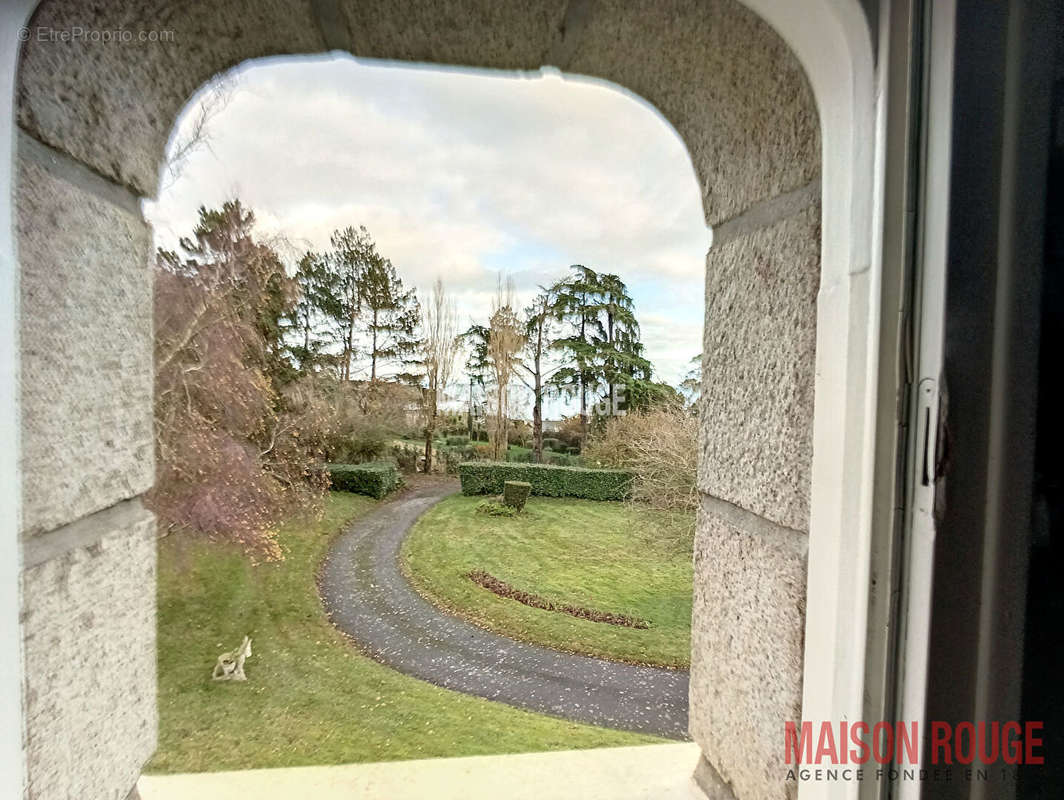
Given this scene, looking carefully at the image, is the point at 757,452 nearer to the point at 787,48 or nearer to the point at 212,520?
the point at 787,48

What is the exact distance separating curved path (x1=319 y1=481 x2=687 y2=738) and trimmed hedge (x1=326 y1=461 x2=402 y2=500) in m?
1.91

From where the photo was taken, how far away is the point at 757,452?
41cm

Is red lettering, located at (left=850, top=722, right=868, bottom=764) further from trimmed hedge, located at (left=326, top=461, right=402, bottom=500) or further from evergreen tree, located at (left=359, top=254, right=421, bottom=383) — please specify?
trimmed hedge, located at (left=326, top=461, right=402, bottom=500)

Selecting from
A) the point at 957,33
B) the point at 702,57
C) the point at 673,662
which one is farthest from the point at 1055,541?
the point at 673,662

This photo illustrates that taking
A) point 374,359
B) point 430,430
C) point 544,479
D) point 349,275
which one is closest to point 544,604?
point 544,479

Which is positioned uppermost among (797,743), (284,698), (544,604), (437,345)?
(437,345)

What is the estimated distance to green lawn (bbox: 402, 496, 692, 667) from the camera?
4.17m

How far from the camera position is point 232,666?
3.10 m

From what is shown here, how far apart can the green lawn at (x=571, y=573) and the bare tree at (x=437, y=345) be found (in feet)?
6.62

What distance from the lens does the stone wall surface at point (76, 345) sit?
0.33 m

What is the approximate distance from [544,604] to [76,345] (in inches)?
191

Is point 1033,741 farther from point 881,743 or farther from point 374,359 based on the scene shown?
point 374,359

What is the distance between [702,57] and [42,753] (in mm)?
753

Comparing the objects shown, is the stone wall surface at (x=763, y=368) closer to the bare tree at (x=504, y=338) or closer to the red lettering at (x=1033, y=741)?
the red lettering at (x=1033, y=741)
